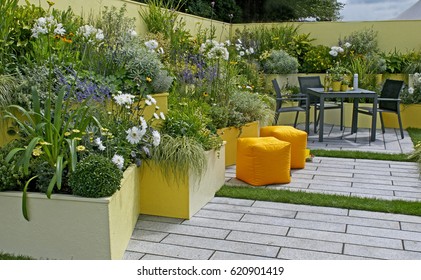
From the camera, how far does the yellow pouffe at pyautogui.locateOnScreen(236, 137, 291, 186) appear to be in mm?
4703

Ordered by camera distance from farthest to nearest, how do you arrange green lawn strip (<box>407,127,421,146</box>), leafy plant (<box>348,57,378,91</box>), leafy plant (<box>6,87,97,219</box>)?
leafy plant (<box>348,57,378,91</box>) < green lawn strip (<box>407,127,421,146</box>) < leafy plant (<box>6,87,97,219</box>)

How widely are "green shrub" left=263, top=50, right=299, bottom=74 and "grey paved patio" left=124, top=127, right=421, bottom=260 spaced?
5196 millimetres

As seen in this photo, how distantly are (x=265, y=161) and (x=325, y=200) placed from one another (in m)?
0.76

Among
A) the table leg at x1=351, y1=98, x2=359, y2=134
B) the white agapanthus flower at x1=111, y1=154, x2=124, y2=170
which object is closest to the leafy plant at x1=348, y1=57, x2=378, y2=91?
the table leg at x1=351, y1=98, x2=359, y2=134

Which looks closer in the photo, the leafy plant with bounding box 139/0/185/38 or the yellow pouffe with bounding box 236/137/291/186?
the yellow pouffe with bounding box 236/137/291/186

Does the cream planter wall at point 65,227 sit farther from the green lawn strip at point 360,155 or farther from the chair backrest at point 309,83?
the chair backrest at point 309,83

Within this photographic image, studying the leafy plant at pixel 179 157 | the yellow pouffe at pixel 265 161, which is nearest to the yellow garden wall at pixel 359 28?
the yellow pouffe at pixel 265 161

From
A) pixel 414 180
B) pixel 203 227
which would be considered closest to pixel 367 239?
pixel 203 227

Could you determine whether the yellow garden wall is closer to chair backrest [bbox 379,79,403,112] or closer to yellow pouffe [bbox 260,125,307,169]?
chair backrest [bbox 379,79,403,112]

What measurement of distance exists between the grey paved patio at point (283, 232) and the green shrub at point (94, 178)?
529 mm

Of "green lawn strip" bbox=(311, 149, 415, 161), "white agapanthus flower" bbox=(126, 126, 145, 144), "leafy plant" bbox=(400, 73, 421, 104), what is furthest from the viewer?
"leafy plant" bbox=(400, 73, 421, 104)

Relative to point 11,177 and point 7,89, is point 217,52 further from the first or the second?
point 11,177

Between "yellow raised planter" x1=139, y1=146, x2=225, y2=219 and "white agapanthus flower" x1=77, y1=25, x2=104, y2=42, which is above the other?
"white agapanthus flower" x1=77, y1=25, x2=104, y2=42

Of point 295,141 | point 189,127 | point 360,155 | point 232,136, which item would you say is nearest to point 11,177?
point 189,127
